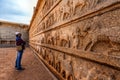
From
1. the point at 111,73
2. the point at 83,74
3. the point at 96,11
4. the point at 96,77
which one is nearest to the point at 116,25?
the point at 96,11

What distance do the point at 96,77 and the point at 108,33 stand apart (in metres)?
0.53

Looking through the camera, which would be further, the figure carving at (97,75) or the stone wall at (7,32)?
the stone wall at (7,32)

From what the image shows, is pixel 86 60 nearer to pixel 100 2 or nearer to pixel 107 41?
pixel 107 41

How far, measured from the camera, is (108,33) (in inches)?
56.6

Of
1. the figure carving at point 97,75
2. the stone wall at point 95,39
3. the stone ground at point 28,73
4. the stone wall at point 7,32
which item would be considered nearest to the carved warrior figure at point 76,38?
the stone wall at point 95,39

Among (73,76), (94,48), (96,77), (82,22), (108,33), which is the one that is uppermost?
(82,22)

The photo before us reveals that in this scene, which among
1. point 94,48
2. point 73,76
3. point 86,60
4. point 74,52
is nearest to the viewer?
point 94,48

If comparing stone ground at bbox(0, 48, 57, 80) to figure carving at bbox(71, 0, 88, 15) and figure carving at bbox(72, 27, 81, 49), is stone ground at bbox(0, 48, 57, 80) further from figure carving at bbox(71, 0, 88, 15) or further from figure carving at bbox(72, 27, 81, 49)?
figure carving at bbox(71, 0, 88, 15)

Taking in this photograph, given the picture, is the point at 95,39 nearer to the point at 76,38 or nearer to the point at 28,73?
the point at 76,38

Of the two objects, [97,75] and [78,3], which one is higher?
[78,3]

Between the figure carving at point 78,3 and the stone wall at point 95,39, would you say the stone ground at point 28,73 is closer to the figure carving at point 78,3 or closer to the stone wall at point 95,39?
the stone wall at point 95,39

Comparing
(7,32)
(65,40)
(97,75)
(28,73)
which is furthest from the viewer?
(7,32)

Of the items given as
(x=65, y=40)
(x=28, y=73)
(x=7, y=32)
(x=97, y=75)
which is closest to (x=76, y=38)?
(x=65, y=40)

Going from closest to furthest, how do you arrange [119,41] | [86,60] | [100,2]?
1. [119,41]
2. [100,2]
3. [86,60]
